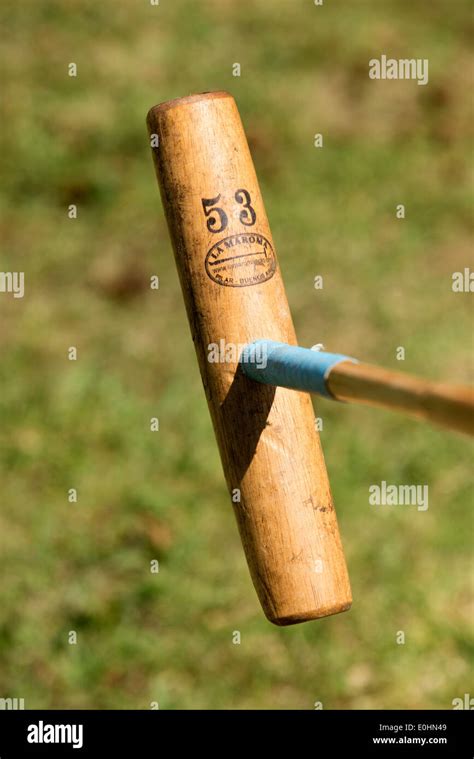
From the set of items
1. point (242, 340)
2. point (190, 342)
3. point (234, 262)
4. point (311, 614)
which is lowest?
point (311, 614)

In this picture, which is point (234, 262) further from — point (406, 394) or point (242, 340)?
point (406, 394)

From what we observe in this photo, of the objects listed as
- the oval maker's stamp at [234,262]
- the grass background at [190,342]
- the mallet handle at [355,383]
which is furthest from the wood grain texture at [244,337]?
the grass background at [190,342]

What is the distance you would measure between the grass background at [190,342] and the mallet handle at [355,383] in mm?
2728

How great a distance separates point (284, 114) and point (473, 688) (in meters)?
4.48

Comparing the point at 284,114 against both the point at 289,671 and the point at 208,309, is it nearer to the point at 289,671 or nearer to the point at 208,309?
the point at 289,671

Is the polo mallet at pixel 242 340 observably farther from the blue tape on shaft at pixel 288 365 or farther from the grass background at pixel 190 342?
the grass background at pixel 190 342

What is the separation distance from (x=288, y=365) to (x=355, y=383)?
29 centimetres

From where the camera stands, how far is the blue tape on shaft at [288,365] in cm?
279

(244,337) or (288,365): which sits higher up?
(244,337)

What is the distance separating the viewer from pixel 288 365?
2908 millimetres

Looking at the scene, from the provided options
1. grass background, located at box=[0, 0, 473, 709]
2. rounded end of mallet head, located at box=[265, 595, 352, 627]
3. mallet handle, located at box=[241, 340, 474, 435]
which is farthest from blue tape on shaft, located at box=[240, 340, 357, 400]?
grass background, located at box=[0, 0, 473, 709]

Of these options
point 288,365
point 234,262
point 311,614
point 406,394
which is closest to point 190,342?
point 234,262

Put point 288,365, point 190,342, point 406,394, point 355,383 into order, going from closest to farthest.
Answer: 1. point 406,394
2. point 355,383
3. point 288,365
4. point 190,342

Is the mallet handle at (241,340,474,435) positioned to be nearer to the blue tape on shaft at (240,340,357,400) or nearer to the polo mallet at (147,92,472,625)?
the blue tape on shaft at (240,340,357,400)
